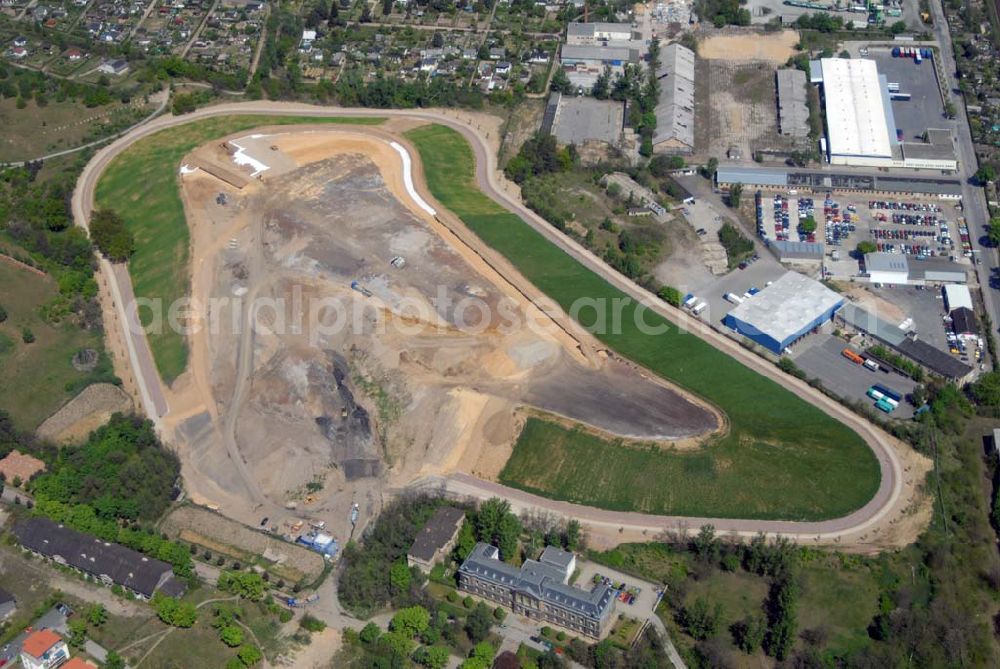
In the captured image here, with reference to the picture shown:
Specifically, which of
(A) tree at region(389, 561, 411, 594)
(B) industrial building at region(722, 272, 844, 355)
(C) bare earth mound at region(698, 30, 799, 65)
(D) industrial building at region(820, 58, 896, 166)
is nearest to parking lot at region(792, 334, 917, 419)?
(B) industrial building at region(722, 272, 844, 355)

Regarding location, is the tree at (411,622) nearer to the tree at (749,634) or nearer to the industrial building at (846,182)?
the tree at (749,634)

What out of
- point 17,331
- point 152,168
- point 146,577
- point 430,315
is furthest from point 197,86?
point 146,577

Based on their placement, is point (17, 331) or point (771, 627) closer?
point (771, 627)

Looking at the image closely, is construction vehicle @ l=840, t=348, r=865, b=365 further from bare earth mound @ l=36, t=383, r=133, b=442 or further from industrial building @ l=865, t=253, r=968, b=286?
bare earth mound @ l=36, t=383, r=133, b=442

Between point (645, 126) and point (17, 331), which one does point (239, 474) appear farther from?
point (645, 126)

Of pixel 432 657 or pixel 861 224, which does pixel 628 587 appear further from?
pixel 861 224

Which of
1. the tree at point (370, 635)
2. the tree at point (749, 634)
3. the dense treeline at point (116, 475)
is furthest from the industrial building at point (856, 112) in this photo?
the dense treeline at point (116, 475)
